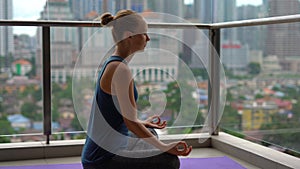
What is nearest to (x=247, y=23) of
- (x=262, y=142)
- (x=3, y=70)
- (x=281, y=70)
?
(x=281, y=70)

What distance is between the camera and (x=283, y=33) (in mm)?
3227

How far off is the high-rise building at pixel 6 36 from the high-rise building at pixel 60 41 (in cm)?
21

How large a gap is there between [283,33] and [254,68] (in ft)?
1.59

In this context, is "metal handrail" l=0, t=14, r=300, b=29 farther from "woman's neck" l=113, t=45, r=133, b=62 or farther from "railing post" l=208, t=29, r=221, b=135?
"woman's neck" l=113, t=45, r=133, b=62

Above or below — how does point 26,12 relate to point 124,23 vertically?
above

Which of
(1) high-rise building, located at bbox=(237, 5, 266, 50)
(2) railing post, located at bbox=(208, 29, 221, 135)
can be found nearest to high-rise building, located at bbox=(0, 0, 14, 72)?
(2) railing post, located at bbox=(208, 29, 221, 135)

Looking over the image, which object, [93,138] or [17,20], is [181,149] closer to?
Result: [93,138]

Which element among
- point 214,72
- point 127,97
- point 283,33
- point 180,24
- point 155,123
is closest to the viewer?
point 127,97

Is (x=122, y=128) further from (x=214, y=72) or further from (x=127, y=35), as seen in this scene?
(x=214, y=72)

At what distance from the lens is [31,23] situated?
3.54m

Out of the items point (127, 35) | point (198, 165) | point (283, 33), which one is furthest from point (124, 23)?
point (198, 165)

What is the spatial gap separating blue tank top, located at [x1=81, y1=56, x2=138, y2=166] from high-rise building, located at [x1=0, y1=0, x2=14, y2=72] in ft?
5.23

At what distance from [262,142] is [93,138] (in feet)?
5.77

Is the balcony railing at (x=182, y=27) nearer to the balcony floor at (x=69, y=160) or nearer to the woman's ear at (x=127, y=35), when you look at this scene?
the balcony floor at (x=69, y=160)
